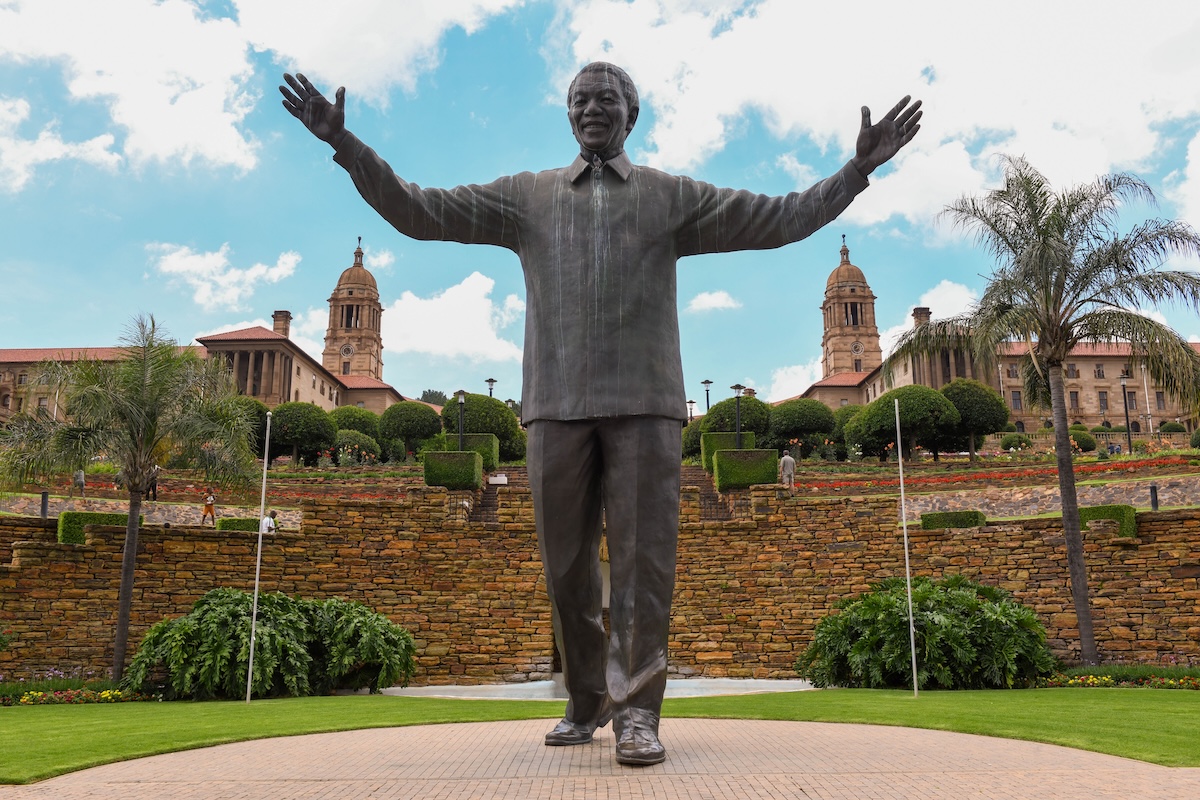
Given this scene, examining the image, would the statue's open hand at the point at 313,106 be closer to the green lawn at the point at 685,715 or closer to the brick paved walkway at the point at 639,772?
the brick paved walkway at the point at 639,772

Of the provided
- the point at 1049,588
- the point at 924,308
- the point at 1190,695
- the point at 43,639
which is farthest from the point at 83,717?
the point at 924,308

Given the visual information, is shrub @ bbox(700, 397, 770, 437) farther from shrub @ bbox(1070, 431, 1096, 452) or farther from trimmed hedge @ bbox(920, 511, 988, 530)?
trimmed hedge @ bbox(920, 511, 988, 530)

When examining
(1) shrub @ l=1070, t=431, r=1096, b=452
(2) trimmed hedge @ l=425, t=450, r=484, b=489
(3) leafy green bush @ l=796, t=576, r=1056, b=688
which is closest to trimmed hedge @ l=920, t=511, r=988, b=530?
Answer: (3) leafy green bush @ l=796, t=576, r=1056, b=688

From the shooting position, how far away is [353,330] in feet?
334

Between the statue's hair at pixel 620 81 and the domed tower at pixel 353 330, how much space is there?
324 feet

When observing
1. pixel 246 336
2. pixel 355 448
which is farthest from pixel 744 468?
pixel 246 336

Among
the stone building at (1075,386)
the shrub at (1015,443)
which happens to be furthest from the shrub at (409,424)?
the stone building at (1075,386)

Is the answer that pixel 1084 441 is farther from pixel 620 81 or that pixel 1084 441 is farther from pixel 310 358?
pixel 310 358

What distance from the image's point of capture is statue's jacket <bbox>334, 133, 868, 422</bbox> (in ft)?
13.5

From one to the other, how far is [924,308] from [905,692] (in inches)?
2713

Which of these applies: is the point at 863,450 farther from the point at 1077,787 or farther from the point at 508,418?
the point at 1077,787

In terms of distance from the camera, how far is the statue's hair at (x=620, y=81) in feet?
14.2

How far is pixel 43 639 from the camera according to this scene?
47.7 feet

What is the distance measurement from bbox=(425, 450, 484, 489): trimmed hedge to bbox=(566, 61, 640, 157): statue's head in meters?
19.4
